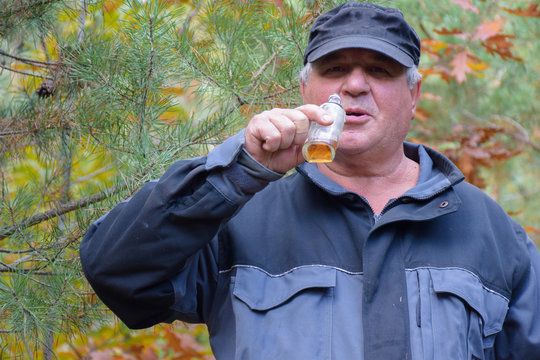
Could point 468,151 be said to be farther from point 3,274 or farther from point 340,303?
point 3,274

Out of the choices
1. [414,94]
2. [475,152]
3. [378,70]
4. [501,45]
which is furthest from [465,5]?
[378,70]

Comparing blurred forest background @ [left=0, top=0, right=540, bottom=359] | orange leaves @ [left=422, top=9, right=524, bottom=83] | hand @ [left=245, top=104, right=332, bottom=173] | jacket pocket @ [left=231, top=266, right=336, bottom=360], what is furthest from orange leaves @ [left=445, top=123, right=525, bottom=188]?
hand @ [left=245, top=104, right=332, bottom=173]

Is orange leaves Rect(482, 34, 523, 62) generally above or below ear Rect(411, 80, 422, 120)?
above

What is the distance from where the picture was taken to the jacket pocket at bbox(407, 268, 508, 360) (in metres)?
1.61

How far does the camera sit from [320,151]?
1467mm

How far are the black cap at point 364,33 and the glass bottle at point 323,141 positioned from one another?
0.48 m

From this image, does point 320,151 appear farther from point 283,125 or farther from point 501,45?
point 501,45

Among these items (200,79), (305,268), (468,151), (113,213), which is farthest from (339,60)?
(468,151)

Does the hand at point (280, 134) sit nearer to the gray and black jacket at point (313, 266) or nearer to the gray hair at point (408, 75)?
the gray and black jacket at point (313, 266)

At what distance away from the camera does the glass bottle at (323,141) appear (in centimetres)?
144

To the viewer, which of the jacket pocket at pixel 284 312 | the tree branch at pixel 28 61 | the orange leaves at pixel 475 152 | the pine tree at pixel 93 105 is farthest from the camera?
Answer: the orange leaves at pixel 475 152

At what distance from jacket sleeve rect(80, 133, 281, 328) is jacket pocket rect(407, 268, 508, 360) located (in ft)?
1.67

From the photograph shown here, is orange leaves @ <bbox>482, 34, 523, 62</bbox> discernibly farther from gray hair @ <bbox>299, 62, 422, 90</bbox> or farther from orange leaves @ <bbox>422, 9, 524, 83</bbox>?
gray hair @ <bbox>299, 62, 422, 90</bbox>

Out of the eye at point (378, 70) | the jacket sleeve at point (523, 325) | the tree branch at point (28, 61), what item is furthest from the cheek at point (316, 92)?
the tree branch at point (28, 61)
